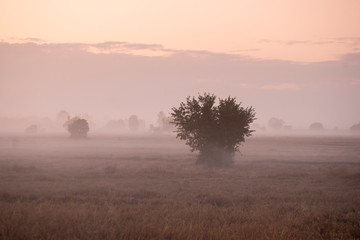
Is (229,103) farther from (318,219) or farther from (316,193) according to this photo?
(318,219)

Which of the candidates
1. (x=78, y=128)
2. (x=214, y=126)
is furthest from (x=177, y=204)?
(x=78, y=128)

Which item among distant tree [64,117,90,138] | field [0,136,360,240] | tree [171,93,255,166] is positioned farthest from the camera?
distant tree [64,117,90,138]

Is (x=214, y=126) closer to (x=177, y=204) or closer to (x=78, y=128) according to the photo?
(x=177, y=204)

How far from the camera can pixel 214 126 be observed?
3688 cm

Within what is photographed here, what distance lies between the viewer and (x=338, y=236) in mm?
12000

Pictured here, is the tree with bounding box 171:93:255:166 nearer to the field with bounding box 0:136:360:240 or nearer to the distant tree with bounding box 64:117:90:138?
the field with bounding box 0:136:360:240

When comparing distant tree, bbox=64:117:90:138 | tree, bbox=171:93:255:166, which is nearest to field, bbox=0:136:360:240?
tree, bbox=171:93:255:166

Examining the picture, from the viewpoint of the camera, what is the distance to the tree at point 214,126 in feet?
120

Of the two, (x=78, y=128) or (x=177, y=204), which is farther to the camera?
(x=78, y=128)

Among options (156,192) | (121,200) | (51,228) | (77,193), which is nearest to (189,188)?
(156,192)

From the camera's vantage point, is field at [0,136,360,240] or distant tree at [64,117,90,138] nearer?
field at [0,136,360,240]

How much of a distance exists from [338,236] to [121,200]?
429 inches

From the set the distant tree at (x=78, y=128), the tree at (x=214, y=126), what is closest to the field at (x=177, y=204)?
the tree at (x=214, y=126)

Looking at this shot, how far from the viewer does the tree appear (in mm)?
36719
